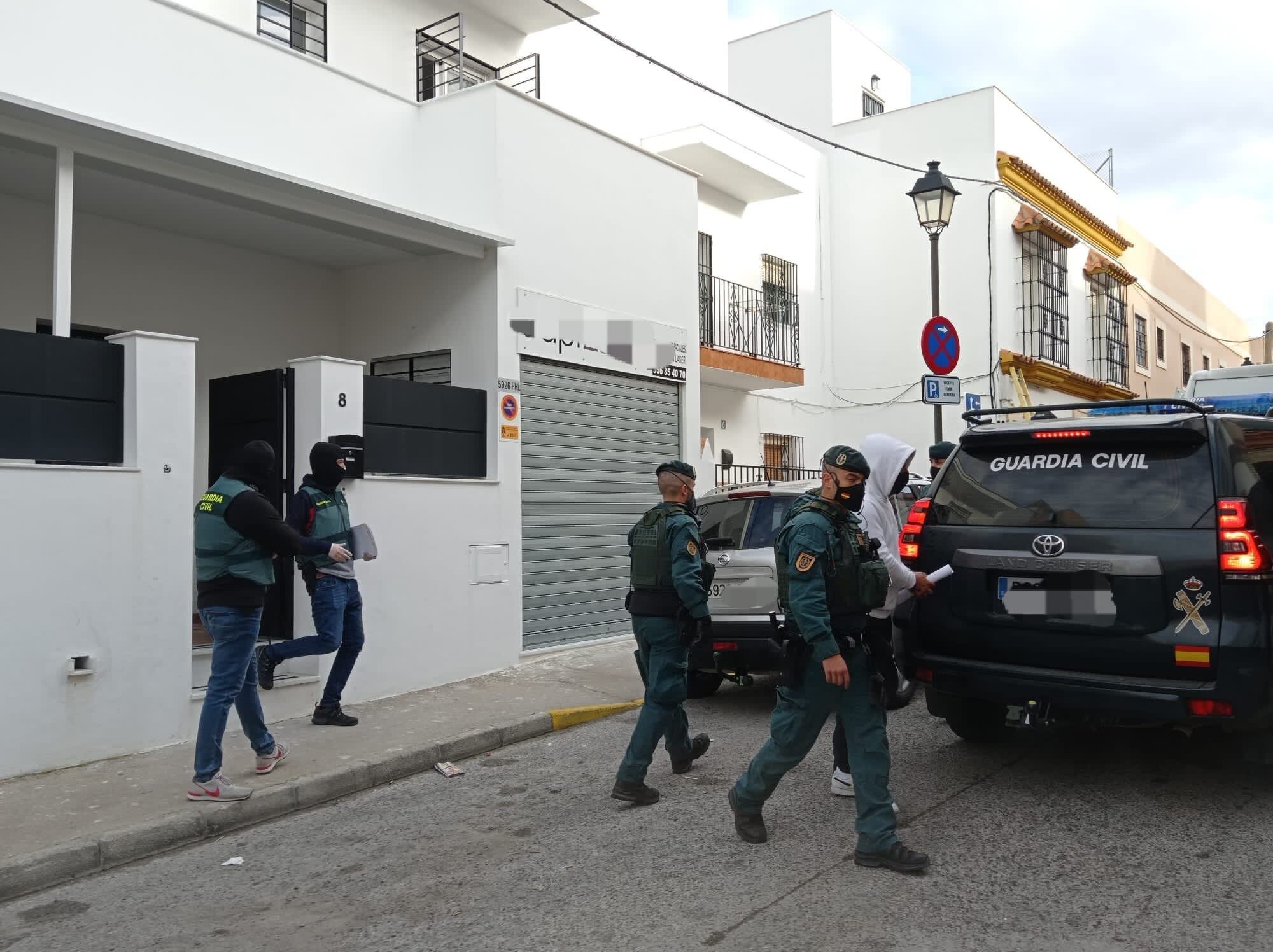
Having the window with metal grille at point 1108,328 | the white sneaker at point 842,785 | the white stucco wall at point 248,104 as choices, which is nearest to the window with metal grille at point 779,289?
the white stucco wall at point 248,104

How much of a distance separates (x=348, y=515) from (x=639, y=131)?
9399 mm

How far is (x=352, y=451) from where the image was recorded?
25.3 ft

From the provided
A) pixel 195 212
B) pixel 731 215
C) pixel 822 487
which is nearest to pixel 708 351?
pixel 731 215

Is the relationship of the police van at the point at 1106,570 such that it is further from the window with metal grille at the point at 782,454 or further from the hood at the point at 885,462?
the window with metal grille at the point at 782,454

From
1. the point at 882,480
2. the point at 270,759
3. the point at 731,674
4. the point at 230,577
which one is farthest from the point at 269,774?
the point at 882,480

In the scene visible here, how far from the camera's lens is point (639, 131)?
48.1ft

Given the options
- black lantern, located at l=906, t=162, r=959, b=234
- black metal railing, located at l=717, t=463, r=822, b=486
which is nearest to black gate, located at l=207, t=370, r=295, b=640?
black lantern, located at l=906, t=162, r=959, b=234

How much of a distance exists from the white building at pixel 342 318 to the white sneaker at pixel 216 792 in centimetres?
112

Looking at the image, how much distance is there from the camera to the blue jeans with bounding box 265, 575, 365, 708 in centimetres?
663

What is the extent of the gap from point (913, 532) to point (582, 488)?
494 cm

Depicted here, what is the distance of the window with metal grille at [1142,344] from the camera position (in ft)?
82.6

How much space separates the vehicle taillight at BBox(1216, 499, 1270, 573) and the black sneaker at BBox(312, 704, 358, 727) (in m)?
5.31

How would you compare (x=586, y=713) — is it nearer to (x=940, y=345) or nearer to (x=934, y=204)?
(x=940, y=345)

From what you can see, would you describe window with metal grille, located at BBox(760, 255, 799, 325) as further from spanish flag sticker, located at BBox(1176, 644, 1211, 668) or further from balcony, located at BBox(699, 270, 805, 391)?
spanish flag sticker, located at BBox(1176, 644, 1211, 668)
